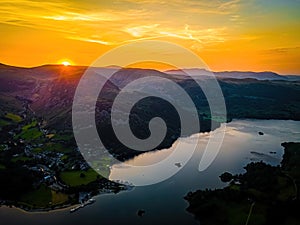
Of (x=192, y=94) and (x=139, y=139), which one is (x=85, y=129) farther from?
(x=192, y=94)

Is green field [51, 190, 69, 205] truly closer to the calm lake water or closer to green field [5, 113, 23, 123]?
the calm lake water

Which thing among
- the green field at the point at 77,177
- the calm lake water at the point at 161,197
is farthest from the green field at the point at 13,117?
the green field at the point at 77,177

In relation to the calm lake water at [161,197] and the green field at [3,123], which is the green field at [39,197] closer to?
the calm lake water at [161,197]

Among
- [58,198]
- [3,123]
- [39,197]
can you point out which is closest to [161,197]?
[58,198]

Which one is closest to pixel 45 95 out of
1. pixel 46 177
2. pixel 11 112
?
pixel 11 112

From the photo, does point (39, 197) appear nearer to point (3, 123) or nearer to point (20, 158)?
point (20, 158)

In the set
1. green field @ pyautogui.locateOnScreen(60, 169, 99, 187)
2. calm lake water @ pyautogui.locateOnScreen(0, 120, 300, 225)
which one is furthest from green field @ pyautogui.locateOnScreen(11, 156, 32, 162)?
calm lake water @ pyautogui.locateOnScreen(0, 120, 300, 225)
